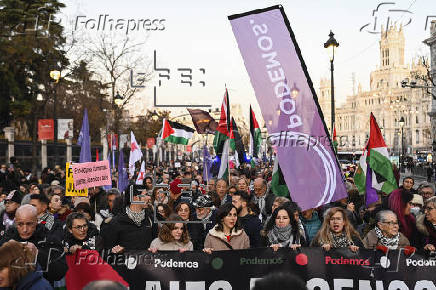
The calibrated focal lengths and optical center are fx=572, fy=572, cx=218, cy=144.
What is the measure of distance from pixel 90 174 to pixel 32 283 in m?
7.72

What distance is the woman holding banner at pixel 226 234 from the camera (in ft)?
21.8

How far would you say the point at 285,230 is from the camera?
661 cm

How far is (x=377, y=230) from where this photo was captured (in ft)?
20.8

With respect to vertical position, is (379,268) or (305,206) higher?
(305,206)

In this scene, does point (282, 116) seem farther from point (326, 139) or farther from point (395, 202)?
point (395, 202)

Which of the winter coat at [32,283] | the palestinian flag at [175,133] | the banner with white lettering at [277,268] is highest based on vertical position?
the palestinian flag at [175,133]

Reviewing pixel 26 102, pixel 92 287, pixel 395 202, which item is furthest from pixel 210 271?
pixel 26 102

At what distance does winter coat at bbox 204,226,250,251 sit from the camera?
661cm

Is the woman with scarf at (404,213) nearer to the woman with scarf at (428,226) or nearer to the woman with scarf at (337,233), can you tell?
the woman with scarf at (428,226)

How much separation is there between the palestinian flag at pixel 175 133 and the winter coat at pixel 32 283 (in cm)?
1946

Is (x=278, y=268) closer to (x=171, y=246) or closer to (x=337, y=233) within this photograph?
(x=337, y=233)

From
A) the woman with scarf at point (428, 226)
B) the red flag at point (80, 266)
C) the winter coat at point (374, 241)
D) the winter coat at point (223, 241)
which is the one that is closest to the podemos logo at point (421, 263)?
the winter coat at point (374, 241)

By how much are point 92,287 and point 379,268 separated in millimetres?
4230

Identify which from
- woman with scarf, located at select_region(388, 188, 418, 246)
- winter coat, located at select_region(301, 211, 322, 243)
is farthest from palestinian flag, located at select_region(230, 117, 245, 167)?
woman with scarf, located at select_region(388, 188, 418, 246)
